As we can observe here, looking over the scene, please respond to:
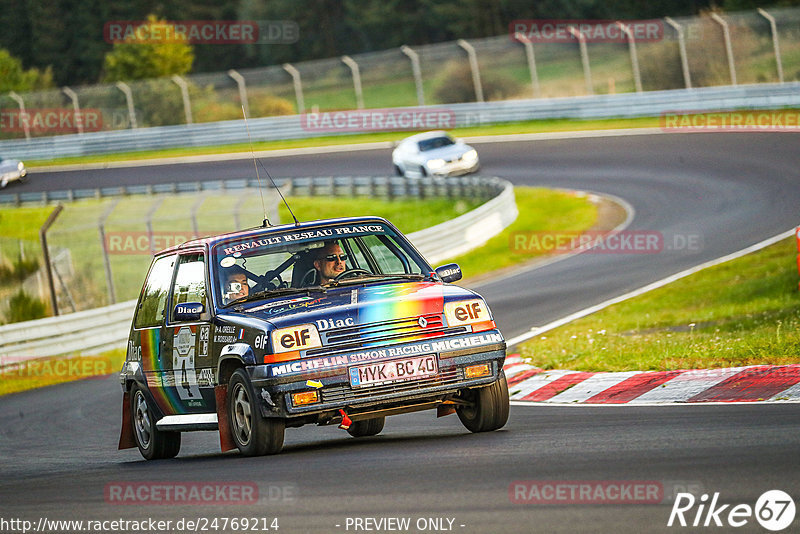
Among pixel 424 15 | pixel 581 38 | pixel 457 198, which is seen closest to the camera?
pixel 457 198

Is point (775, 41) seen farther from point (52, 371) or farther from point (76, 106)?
point (76, 106)

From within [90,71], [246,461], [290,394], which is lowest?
[90,71]

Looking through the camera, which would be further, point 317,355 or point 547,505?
point 317,355

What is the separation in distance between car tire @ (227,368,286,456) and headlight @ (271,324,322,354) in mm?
362

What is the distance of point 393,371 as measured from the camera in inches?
297

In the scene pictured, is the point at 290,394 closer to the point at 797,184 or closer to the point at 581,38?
the point at 797,184

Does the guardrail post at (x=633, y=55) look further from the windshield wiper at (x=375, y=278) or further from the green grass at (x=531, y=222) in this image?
the windshield wiper at (x=375, y=278)

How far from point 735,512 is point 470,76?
149 ft

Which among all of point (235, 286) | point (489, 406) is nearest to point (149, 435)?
point (235, 286)

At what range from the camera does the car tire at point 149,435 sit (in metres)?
9.48

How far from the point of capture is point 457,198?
106ft

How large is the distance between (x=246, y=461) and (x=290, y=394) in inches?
25.9

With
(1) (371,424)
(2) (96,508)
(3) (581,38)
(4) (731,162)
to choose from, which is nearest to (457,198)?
(4) (731,162)

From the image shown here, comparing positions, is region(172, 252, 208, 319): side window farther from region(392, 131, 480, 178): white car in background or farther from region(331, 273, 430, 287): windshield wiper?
region(392, 131, 480, 178): white car in background
